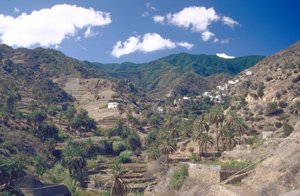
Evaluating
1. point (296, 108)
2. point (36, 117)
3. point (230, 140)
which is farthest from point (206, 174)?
point (36, 117)

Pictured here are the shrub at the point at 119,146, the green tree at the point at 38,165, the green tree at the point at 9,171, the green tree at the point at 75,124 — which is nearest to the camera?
the green tree at the point at 9,171

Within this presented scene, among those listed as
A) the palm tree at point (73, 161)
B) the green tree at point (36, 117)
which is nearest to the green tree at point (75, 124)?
the green tree at point (36, 117)

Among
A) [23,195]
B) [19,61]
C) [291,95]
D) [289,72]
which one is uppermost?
[19,61]

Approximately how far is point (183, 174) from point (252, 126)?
34.1 m

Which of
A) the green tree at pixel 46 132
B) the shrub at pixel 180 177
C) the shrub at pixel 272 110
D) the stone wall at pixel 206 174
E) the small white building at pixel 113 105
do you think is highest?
the small white building at pixel 113 105

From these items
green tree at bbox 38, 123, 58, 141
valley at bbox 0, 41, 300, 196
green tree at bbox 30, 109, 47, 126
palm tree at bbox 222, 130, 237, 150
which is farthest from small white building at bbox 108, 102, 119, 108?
palm tree at bbox 222, 130, 237, 150

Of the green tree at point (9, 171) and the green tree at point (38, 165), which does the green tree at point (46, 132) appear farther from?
the green tree at point (9, 171)

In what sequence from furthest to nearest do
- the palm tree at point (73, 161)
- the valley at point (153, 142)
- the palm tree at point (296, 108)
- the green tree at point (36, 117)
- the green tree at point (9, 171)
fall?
the green tree at point (36, 117)
the palm tree at point (296, 108)
the palm tree at point (73, 161)
the green tree at point (9, 171)
the valley at point (153, 142)

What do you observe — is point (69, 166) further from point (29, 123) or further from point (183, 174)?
point (29, 123)

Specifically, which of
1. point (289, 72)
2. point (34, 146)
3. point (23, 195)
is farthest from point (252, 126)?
point (34, 146)

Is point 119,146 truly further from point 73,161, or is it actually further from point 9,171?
point 9,171

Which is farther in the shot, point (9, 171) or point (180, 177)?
point (9, 171)

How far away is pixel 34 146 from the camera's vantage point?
6028cm

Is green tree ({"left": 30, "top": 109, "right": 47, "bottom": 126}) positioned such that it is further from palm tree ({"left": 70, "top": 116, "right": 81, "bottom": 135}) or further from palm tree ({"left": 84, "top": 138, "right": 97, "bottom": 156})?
palm tree ({"left": 84, "top": 138, "right": 97, "bottom": 156})
